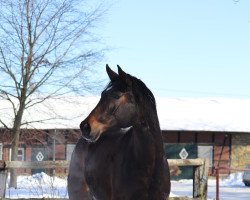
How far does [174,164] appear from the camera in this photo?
32.9 ft

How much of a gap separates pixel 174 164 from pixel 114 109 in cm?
541

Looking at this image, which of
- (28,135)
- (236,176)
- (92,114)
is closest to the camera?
(92,114)

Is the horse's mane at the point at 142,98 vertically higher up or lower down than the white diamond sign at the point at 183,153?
higher up

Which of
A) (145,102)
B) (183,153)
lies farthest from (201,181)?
(183,153)

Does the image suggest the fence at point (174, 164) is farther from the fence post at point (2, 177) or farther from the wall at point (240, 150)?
the wall at point (240, 150)

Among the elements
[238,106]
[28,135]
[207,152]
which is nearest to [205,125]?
[207,152]

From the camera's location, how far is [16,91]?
68.1 ft

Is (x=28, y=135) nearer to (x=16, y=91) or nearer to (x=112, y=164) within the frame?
(x=16, y=91)

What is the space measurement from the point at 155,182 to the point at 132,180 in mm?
222

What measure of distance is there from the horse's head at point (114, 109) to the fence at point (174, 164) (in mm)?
5134

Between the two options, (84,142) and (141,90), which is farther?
(84,142)

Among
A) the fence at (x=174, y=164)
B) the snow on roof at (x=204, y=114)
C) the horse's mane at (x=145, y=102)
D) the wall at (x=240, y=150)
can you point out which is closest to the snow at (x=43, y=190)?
the fence at (x=174, y=164)

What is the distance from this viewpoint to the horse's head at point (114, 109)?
4.64 meters

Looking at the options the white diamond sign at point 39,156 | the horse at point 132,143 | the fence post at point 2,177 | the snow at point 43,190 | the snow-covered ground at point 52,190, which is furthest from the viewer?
the white diamond sign at point 39,156
